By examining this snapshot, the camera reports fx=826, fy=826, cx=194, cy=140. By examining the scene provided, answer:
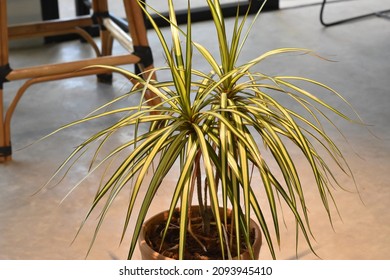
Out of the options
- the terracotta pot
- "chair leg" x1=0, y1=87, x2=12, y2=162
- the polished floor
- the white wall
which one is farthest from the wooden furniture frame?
the terracotta pot

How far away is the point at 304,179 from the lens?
101 inches

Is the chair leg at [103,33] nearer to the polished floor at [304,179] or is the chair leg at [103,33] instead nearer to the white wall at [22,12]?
the polished floor at [304,179]

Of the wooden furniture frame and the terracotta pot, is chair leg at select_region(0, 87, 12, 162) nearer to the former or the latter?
the wooden furniture frame

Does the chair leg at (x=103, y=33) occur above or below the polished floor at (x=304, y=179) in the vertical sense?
above

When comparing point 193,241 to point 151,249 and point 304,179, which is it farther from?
point 304,179

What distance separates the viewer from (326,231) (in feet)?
7.48

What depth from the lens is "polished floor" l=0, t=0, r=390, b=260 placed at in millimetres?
2227

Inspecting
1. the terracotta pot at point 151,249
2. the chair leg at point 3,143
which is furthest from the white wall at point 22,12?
the terracotta pot at point 151,249

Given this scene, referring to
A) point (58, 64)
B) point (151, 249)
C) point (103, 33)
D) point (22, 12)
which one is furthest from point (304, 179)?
point (22, 12)

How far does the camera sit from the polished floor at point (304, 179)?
7.30ft
